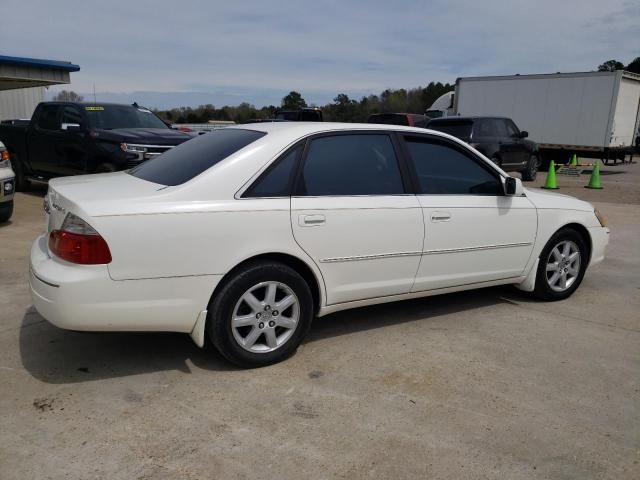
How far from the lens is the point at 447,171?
420cm

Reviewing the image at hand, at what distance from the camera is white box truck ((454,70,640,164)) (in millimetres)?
18141

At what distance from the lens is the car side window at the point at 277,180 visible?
3.34m

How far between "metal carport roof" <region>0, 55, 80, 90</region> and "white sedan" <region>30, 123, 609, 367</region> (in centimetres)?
1110

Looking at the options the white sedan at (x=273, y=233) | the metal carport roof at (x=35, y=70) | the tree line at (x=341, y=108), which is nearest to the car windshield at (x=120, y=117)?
the metal carport roof at (x=35, y=70)

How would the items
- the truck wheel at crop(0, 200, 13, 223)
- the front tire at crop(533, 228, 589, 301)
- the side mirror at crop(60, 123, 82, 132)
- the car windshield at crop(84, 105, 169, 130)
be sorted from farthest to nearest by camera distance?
the car windshield at crop(84, 105, 169, 130)
the side mirror at crop(60, 123, 82, 132)
the truck wheel at crop(0, 200, 13, 223)
the front tire at crop(533, 228, 589, 301)

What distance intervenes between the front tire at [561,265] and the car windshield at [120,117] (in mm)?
7203

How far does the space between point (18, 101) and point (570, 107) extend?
22.1 m

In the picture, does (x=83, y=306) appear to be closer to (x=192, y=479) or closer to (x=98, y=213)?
(x=98, y=213)

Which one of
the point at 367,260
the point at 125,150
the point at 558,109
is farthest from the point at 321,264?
the point at 558,109

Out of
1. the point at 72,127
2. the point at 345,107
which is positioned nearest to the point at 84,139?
the point at 72,127

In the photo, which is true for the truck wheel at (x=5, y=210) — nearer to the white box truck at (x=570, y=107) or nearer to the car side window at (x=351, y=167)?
the car side window at (x=351, y=167)

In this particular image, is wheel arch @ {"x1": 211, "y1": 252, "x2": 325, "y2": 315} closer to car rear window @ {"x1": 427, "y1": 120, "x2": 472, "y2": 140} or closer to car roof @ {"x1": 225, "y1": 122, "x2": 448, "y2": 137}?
car roof @ {"x1": 225, "y1": 122, "x2": 448, "y2": 137}

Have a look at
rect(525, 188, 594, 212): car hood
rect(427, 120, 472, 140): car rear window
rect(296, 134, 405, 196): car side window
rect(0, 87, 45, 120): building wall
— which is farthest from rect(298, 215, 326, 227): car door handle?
rect(0, 87, 45, 120): building wall

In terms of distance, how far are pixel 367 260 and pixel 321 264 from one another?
1.18ft
